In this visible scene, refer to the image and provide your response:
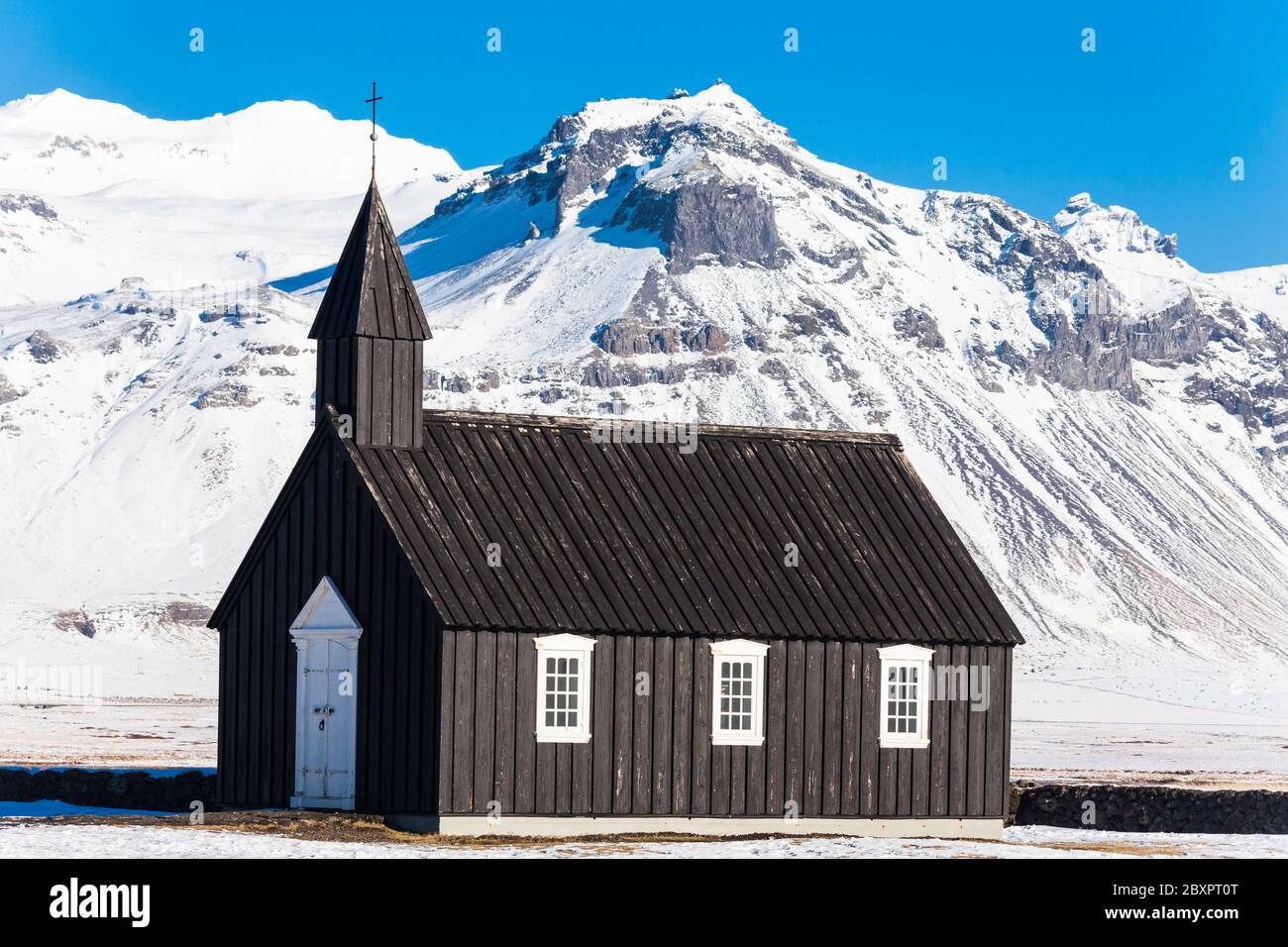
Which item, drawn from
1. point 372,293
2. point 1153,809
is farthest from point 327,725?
point 1153,809

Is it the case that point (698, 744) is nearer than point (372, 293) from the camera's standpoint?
Yes

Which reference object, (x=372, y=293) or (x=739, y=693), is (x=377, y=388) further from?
(x=739, y=693)

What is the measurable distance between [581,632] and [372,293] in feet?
24.2

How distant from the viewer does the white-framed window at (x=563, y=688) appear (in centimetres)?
3456

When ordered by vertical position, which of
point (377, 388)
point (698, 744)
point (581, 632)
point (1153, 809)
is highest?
point (377, 388)

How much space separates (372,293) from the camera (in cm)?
3791

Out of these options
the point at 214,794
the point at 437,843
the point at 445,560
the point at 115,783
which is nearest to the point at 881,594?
the point at 445,560

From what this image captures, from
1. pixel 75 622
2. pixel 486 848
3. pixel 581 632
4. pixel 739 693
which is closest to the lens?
pixel 486 848

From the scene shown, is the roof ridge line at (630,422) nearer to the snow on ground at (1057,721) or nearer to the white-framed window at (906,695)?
the white-framed window at (906,695)

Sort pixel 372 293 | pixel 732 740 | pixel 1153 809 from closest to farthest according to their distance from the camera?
pixel 732 740, pixel 372 293, pixel 1153 809
